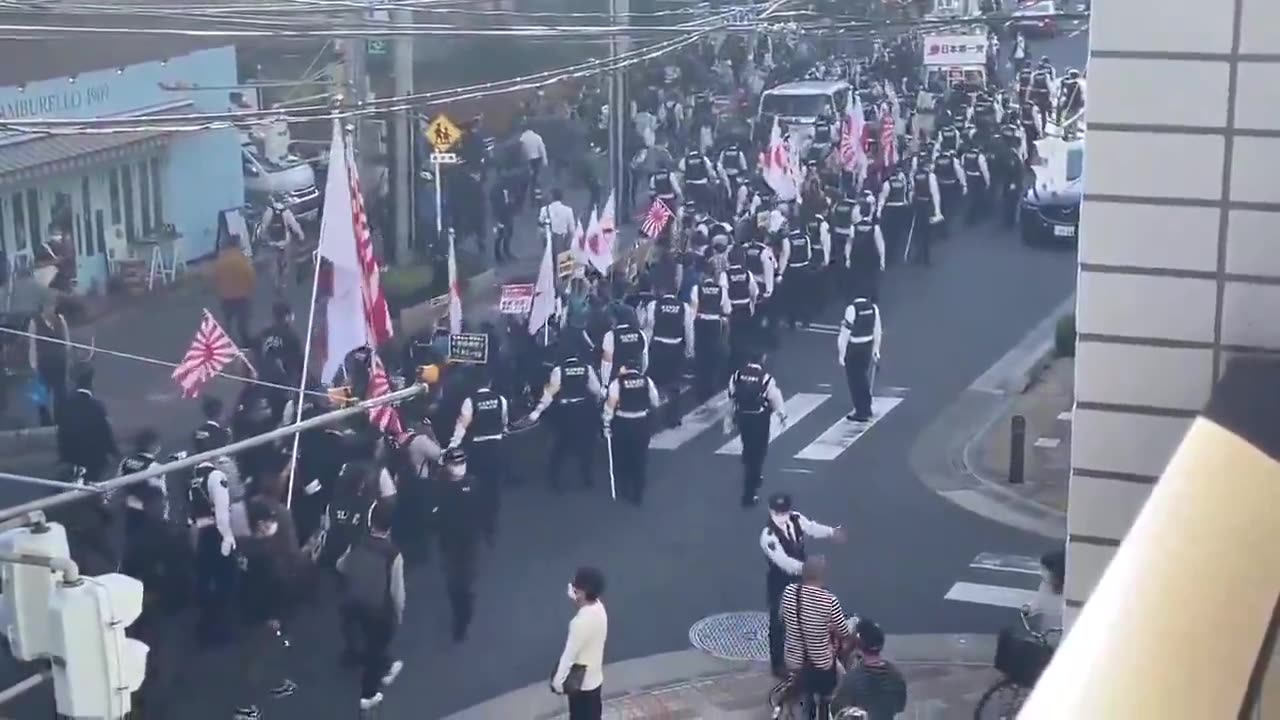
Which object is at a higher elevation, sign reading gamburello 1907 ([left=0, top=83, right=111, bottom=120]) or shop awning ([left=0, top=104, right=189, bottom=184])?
sign reading gamburello 1907 ([left=0, top=83, right=111, bottom=120])

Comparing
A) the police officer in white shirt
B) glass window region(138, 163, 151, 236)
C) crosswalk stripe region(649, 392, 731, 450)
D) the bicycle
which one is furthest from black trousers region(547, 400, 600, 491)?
glass window region(138, 163, 151, 236)

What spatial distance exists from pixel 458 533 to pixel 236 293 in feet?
28.8

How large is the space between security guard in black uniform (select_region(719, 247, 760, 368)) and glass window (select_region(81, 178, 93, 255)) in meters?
7.38

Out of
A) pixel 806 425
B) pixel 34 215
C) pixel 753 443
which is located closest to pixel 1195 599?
pixel 753 443

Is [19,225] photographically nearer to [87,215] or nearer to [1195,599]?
[87,215]

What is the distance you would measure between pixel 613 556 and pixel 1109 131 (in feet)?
30.7

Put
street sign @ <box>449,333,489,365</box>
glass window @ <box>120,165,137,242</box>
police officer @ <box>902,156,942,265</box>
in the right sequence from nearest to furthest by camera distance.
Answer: street sign @ <box>449,333,489,365</box> → glass window @ <box>120,165,137,242</box> → police officer @ <box>902,156,942,265</box>

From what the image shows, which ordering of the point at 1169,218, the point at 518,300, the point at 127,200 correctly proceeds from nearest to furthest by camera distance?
the point at 1169,218
the point at 518,300
the point at 127,200

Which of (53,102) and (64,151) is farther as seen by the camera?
(53,102)

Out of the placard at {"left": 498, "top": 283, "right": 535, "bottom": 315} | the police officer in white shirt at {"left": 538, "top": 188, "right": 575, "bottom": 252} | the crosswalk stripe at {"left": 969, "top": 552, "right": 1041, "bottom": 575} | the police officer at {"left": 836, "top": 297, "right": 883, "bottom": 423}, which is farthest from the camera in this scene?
the police officer in white shirt at {"left": 538, "top": 188, "right": 575, "bottom": 252}

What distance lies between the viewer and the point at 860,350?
56.6ft

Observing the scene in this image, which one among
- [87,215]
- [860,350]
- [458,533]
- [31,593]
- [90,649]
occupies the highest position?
[31,593]

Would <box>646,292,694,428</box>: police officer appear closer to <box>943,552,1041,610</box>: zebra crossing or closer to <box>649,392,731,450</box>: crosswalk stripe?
<box>649,392,731,450</box>: crosswalk stripe

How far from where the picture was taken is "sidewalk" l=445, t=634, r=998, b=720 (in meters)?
11.1
